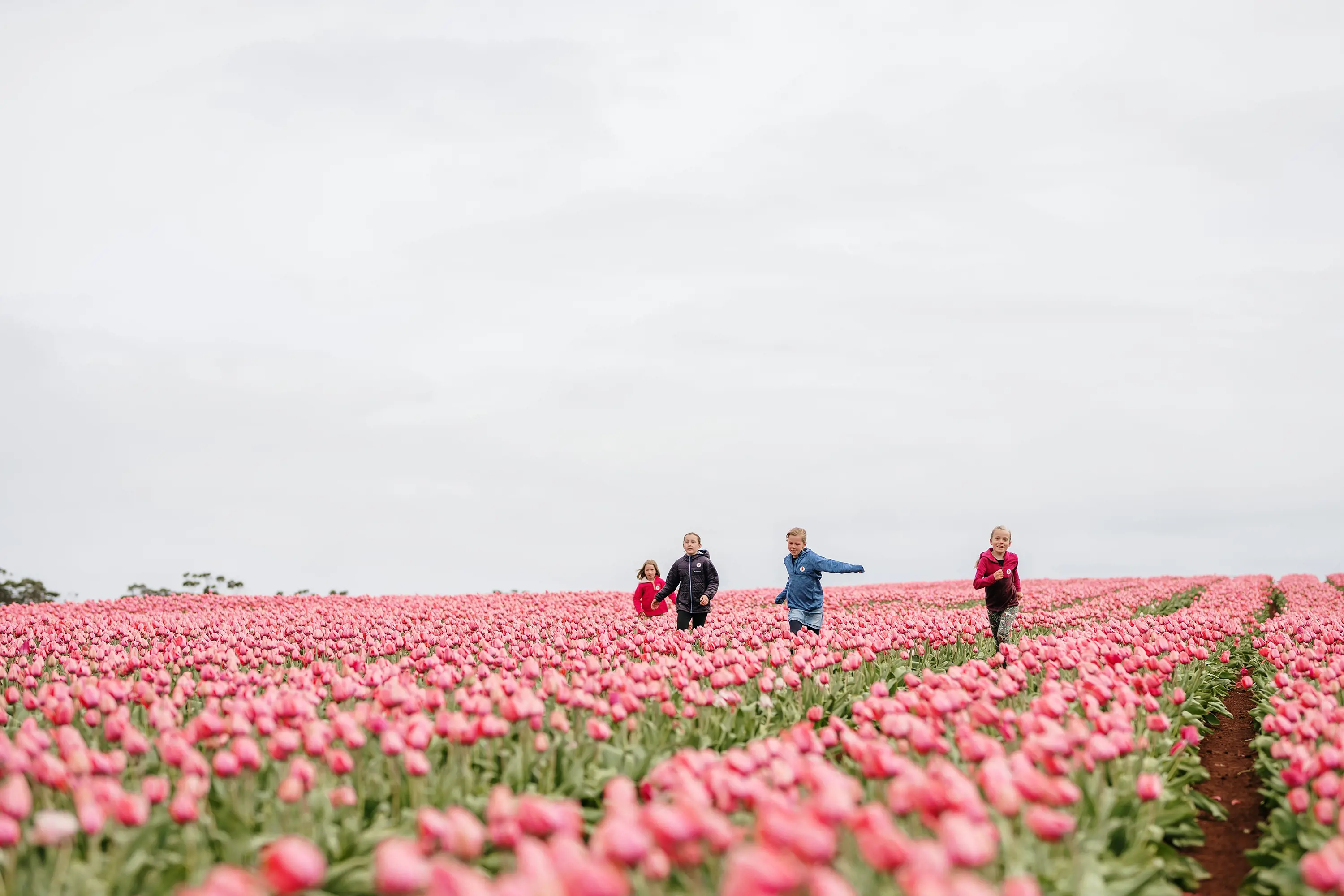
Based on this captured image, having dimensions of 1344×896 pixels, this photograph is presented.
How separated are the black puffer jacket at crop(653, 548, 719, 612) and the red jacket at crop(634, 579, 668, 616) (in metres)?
1.27

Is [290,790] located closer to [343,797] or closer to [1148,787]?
[343,797]

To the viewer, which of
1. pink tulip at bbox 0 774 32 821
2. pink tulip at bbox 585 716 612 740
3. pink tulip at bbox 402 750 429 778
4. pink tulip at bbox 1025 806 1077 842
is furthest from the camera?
pink tulip at bbox 585 716 612 740

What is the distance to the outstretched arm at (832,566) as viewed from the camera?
13.6m

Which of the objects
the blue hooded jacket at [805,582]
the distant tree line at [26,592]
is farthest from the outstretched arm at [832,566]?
the distant tree line at [26,592]

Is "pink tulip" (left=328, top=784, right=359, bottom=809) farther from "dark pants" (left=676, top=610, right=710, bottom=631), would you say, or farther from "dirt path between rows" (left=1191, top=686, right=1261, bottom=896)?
"dark pants" (left=676, top=610, right=710, bottom=631)

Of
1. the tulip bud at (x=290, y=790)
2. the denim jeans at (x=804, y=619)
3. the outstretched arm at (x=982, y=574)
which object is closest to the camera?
the tulip bud at (x=290, y=790)

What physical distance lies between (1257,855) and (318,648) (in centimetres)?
1043

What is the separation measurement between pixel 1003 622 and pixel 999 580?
0.76 meters

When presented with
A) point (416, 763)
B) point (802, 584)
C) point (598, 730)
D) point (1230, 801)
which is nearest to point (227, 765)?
point (416, 763)

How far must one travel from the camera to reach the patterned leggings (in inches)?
559

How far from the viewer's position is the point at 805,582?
14.4 metres

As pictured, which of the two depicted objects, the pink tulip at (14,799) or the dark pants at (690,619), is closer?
the pink tulip at (14,799)

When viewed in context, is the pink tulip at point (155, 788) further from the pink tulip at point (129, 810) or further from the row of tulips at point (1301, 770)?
the row of tulips at point (1301, 770)

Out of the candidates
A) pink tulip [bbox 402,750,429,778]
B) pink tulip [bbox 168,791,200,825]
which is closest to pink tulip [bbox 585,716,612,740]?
pink tulip [bbox 402,750,429,778]
